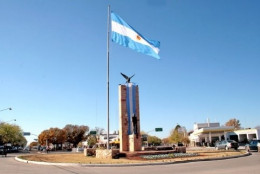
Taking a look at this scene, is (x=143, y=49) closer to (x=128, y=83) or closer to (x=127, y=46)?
(x=127, y=46)

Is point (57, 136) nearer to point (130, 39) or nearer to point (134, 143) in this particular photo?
point (134, 143)

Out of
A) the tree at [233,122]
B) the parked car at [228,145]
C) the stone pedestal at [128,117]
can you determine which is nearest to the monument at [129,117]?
the stone pedestal at [128,117]

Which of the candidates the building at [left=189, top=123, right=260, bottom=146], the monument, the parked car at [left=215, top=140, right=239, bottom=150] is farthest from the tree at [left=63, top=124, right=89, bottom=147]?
the monument

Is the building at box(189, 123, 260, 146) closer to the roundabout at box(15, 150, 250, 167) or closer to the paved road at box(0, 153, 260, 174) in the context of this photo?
the roundabout at box(15, 150, 250, 167)

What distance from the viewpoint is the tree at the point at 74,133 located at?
95312 millimetres

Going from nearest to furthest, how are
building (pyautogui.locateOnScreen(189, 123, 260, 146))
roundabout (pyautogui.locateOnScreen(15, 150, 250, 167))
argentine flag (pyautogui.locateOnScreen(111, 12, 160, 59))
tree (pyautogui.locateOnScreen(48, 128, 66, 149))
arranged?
roundabout (pyautogui.locateOnScreen(15, 150, 250, 167))
argentine flag (pyautogui.locateOnScreen(111, 12, 160, 59))
building (pyautogui.locateOnScreen(189, 123, 260, 146))
tree (pyautogui.locateOnScreen(48, 128, 66, 149))

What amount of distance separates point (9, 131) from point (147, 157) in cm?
7363

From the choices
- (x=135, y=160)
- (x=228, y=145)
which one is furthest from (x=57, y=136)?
(x=135, y=160)

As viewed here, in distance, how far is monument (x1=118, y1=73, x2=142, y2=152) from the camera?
32.0m

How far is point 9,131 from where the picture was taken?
3401 inches

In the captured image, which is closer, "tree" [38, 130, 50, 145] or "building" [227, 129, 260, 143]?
"building" [227, 129, 260, 143]

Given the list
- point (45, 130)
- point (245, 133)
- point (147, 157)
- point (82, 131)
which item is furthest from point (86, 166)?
point (45, 130)

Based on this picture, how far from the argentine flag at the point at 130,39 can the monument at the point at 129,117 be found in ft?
26.9

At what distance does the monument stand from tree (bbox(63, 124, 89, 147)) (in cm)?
6562
